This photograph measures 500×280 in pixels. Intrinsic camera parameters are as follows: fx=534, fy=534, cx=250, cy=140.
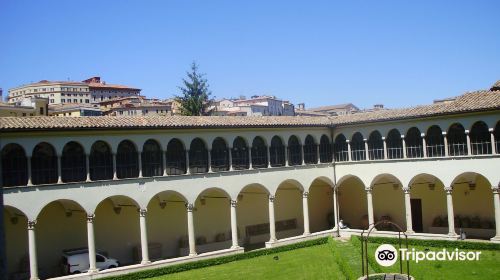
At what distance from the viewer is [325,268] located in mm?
27375

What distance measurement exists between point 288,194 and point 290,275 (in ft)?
43.2

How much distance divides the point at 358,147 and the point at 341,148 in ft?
4.62

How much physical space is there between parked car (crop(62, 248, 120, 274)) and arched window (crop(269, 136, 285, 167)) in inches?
476

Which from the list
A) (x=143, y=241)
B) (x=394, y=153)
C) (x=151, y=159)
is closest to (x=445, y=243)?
(x=394, y=153)

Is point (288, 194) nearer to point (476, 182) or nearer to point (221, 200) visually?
point (221, 200)

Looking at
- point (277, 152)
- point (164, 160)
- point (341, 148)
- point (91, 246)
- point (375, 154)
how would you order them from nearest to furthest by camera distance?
point (91, 246), point (164, 160), point (277, 152), point (375, 154), point (341, 148)

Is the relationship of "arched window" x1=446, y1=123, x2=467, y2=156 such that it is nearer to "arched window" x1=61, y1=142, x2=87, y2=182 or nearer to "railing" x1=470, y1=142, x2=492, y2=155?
"railing" x1=470, y1=142, x2=492, y2=155

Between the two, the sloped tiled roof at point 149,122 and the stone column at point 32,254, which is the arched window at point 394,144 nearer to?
the sloped tiled roof at point 149,122

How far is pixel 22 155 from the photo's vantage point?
25.3 metres

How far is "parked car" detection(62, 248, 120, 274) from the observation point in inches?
1073

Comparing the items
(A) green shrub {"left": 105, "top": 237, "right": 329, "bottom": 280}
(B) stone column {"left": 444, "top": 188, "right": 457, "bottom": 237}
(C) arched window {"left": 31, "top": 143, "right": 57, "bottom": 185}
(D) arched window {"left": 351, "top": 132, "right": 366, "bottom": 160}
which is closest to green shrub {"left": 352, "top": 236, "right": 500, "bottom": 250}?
(B) stone column {"left": 444, "top": 188, "right": 457, "bottom": 237}

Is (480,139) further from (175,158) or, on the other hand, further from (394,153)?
(175,158)

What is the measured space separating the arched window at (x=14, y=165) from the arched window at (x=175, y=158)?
25.3ft

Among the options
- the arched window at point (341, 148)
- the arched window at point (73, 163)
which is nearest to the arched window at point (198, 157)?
the arched window at point (73, 163)
